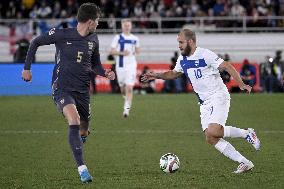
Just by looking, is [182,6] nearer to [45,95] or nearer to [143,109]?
[45,95]

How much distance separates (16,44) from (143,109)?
38.7ft

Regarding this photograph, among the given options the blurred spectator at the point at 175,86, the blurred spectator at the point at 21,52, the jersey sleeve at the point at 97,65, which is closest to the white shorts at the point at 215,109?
the jersey sleeve at the point at 97,65

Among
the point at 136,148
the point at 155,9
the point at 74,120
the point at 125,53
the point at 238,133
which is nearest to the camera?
the point at 74,120

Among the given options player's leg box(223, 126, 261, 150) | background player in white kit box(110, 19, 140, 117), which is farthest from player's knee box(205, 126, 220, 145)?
background player in white kit box(110, 19, 140, 117)

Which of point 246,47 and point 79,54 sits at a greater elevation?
point 79,54

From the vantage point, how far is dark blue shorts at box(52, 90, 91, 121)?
10164 mm

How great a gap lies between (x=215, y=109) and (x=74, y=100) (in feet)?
6.59

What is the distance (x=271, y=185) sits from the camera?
9.41 m

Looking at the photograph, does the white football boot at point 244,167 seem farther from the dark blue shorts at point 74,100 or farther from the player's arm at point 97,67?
the dark blue shorts at point 74,100

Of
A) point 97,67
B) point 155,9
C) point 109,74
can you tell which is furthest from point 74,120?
point 155,9

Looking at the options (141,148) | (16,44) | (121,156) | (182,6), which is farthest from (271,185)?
(182,6)

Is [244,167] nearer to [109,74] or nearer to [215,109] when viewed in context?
[215,109]

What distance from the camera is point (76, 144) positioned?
966 cm

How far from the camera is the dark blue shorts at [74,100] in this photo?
1016cm
